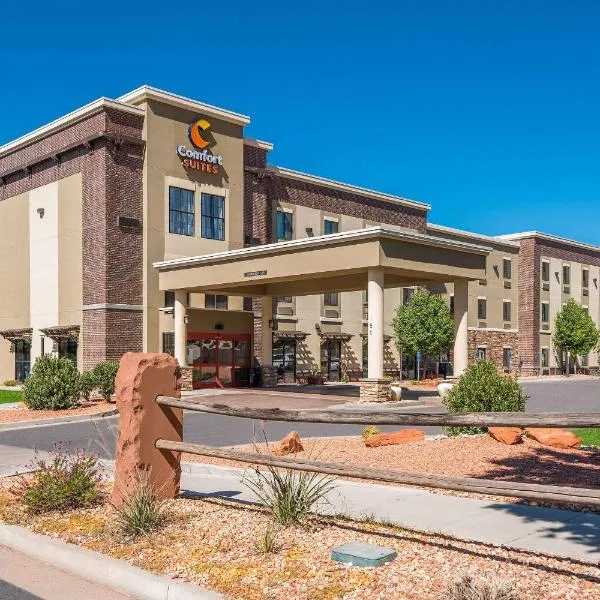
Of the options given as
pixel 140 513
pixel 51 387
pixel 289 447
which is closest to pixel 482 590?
pixel 140 513

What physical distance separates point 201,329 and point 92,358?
536 centimetres

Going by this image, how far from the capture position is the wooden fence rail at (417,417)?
5422mm

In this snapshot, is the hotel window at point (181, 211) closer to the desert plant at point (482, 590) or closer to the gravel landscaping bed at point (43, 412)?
the gravel landscaping bed at point (43, 412)

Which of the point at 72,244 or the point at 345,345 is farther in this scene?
the point at 345,345

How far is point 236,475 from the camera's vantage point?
10.6m

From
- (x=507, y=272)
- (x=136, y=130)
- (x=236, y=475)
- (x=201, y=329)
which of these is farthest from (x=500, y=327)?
(x=236, y=475)

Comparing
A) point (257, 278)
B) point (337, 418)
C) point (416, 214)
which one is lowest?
point (337, 418)

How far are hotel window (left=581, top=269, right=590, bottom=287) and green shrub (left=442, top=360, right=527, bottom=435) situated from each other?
6025cm

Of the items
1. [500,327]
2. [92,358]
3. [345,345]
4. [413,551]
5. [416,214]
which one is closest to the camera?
[413,551]

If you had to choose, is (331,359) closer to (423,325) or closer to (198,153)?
(423,325)

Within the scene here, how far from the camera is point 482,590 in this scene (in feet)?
15.6

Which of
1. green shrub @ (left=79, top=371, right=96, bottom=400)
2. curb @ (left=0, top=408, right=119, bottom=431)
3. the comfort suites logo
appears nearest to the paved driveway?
curb @ (left=0, top=408, right=119, bottom=431)

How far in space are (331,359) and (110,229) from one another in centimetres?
1743

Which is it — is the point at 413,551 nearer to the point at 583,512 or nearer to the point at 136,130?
the point at 583,512
